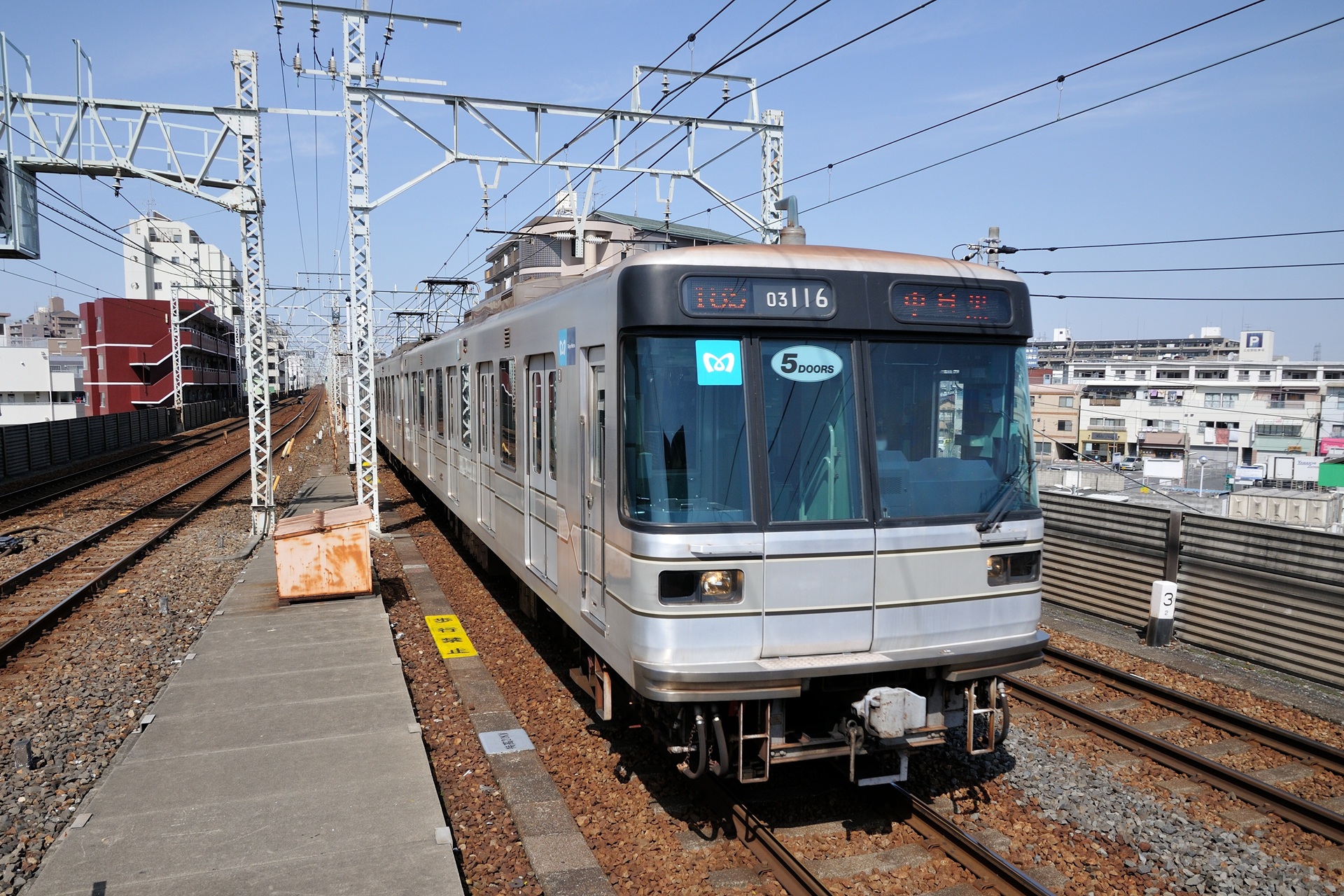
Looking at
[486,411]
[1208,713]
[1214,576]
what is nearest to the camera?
[1208,713]

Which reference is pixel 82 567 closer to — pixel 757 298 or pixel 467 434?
pixel 467 434

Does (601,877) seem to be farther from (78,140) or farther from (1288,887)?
(78,140)

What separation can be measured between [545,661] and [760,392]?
464 centimetres

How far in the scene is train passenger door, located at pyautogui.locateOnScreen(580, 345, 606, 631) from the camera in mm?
5418

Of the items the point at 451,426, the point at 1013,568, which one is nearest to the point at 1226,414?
the point at 451,426

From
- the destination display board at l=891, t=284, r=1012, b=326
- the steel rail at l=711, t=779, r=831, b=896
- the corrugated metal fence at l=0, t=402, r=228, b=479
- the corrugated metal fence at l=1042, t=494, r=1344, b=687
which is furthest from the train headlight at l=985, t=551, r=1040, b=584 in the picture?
the corrugated metal fence at l=0, t=402, r=228, b=479

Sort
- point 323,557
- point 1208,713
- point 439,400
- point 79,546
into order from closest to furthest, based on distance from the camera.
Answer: point 1208,713, point 323,557, point 439,400, point 79,546

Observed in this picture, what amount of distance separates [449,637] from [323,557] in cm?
185

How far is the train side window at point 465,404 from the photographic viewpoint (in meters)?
10.8

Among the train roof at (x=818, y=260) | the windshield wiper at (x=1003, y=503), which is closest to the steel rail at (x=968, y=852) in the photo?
the windshield wiper at (x=1003, y=503)

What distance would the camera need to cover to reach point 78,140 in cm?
1436

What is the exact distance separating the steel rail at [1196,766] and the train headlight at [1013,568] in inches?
76.6

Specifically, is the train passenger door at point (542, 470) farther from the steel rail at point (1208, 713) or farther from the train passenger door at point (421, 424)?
the train passenger door at point (421, 424)

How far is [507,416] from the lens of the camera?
27.9ft
